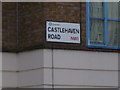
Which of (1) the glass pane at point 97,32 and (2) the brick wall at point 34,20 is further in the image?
(1) the glass pane at point 97,32

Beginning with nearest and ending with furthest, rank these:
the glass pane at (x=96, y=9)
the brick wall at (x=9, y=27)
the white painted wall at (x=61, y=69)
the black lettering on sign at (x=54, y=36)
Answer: the white painted wall at (x=61, y=69), the black lettering on sign at (x=54, y=36), the brick wall at (x=9, y=27), the glass pane at (x=96, y=9)

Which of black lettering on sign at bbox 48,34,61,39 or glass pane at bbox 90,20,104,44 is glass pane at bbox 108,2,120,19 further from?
black lettering on sign at bbox 48,34,61,39

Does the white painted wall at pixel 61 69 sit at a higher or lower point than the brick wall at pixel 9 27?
lower

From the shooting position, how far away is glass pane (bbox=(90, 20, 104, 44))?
42.5ft

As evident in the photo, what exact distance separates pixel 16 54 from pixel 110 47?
250 centimetres

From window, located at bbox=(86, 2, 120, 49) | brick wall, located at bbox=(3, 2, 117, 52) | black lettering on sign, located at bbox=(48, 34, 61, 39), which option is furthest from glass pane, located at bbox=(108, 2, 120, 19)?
black lettering on sign, located at bbox=(48, 34, 61, 39)

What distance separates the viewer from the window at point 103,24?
12.9 meters

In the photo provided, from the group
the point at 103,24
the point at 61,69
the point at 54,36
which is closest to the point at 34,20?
the point at 54,36

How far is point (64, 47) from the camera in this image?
1241 cm

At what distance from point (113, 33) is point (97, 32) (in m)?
0.49

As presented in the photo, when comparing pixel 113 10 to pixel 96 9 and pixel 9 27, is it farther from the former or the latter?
pixel 9 27

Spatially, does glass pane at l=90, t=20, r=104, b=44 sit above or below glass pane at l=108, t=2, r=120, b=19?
below

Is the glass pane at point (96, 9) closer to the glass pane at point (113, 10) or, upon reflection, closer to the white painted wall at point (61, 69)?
the glass pane at point (113, 10)

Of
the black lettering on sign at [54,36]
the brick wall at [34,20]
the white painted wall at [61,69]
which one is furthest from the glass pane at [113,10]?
the black lettering on sign at [54,36]
